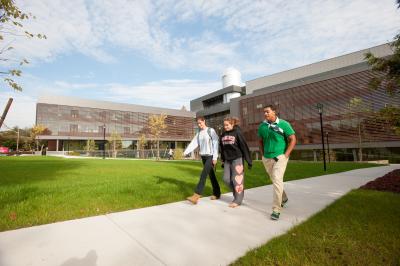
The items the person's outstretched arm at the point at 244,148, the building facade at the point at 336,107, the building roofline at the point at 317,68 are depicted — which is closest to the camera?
the person's outstretched arm at the point at 244,148

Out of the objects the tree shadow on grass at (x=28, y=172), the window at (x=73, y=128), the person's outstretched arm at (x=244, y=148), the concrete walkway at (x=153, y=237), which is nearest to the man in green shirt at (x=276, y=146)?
the person's outstretched arm at (x=244, y=148)

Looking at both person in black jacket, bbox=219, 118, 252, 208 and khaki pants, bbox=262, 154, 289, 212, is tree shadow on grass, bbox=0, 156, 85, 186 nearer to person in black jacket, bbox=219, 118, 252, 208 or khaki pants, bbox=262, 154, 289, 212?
person in black jacket, bbox=219, 118, 252, 208

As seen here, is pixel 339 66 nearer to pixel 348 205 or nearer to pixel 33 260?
pixel 348 205

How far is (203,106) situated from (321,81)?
37.6 metres

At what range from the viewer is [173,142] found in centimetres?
7950

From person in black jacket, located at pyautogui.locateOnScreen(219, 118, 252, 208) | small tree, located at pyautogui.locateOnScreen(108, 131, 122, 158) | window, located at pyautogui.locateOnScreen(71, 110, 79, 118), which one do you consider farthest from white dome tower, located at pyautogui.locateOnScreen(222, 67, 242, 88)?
person in black jacket, located at pyautogui.locateOnScreen(219, 118, 252, 208)

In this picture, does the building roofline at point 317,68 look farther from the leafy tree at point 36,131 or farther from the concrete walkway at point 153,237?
the leafy tree at point 36,131

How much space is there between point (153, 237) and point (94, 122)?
69.7m

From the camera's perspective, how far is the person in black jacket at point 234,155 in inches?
200

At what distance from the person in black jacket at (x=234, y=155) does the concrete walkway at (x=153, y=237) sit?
1.74 ft

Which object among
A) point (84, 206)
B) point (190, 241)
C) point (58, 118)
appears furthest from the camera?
point (58, 118)

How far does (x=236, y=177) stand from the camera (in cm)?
508

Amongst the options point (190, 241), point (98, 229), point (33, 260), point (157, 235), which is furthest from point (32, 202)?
point (190, 241)

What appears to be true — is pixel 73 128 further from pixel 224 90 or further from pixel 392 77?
pixel 392 77
